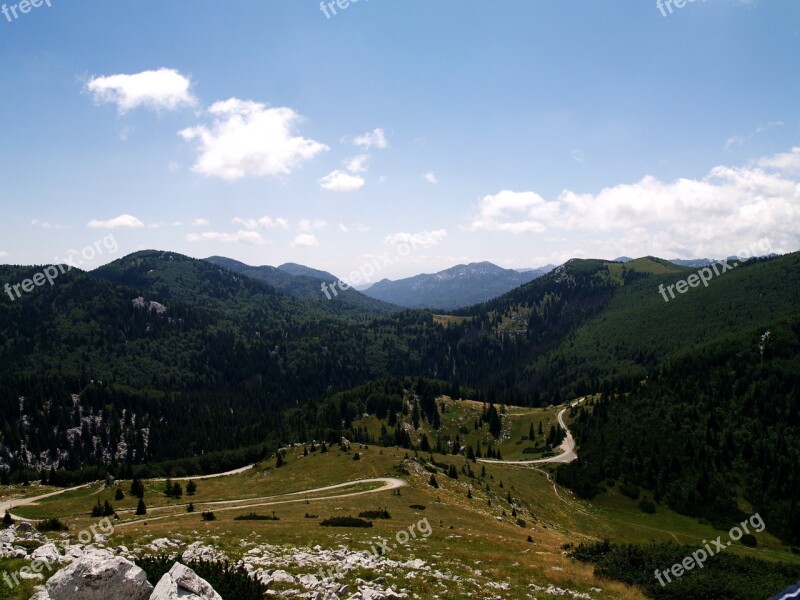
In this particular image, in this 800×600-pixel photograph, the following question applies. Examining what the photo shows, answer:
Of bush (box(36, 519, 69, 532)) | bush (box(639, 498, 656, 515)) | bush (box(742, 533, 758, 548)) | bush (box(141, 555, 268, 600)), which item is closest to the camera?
bush (box(141, 555, 268, 600))

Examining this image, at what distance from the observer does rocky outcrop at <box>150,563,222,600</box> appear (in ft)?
54.1

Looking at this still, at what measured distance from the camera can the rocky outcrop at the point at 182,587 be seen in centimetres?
1648

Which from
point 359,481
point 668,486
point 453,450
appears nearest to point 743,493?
point 668,486

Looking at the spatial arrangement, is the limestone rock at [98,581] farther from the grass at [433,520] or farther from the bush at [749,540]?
the bush at [749,540]

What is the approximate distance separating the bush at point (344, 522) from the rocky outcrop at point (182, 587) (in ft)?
108

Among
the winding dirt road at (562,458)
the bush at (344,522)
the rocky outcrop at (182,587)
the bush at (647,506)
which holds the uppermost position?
the rocky outcrop at (182,587)

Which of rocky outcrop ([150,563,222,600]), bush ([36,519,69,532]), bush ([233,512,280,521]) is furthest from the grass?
rocky outcrop ([150,563,222,600])

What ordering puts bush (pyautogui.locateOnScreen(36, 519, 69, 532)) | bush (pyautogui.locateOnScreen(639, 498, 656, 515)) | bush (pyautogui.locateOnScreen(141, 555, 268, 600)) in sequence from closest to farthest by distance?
bush (pyautogui.locateOnScreen(141, 555, 268, 600))
bush (pyautogui.locateOnScreen(36, 519, 69, 532))
bush (pyautogui.locateOnScreen(639, 498, 656, 515))

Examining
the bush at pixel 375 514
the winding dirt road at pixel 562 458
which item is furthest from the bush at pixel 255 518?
the winding dirt road at pixel 562 458

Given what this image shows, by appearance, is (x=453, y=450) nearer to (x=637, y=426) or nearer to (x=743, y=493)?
(x=637, y=426)

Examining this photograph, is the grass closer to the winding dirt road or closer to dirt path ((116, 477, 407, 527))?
dirt path ((116, 477, 407, 527))

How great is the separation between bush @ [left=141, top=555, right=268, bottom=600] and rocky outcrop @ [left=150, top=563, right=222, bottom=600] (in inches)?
102

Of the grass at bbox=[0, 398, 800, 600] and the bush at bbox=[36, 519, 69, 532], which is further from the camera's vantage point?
the bush at bbox=[36, 519, 69, 532]

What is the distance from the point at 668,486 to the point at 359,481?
3247 inches
